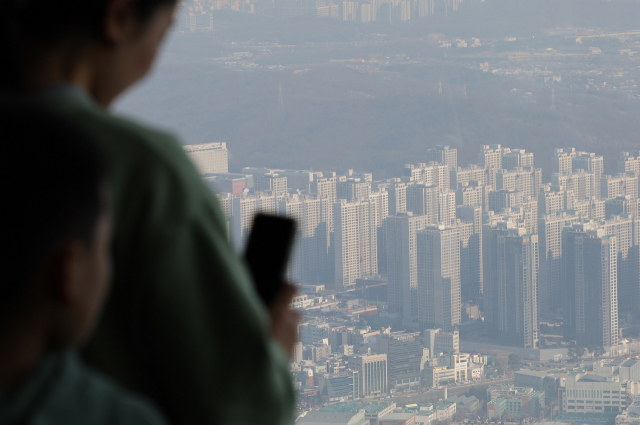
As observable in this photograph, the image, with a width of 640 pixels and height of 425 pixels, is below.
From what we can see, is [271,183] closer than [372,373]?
No

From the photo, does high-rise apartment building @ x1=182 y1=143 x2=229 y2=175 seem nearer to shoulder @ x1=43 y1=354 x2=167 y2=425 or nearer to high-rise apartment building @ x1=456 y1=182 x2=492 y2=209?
high-rise apartment building @ x1=456 y1=182 x2=492 y2=209

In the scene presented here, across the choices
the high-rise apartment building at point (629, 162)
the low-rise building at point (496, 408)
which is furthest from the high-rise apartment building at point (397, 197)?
the high-rise apartment building at point (629, 162)

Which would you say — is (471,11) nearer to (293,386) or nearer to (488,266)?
(488,266)

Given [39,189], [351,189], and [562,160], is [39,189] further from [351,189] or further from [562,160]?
[562,160]

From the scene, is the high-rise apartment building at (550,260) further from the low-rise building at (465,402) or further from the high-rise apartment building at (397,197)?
the low-rise building at (465,402)

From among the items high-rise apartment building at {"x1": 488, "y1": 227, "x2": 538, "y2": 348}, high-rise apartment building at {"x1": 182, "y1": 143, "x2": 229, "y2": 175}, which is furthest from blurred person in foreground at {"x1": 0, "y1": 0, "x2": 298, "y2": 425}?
high-rise apartment building at {"x1": 488, "y1": 227, "x2": 538, "y2": 348}

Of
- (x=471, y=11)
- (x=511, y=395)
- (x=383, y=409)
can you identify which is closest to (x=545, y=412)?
(x=511, y=395)

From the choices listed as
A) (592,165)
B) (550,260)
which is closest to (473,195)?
(550,260)
